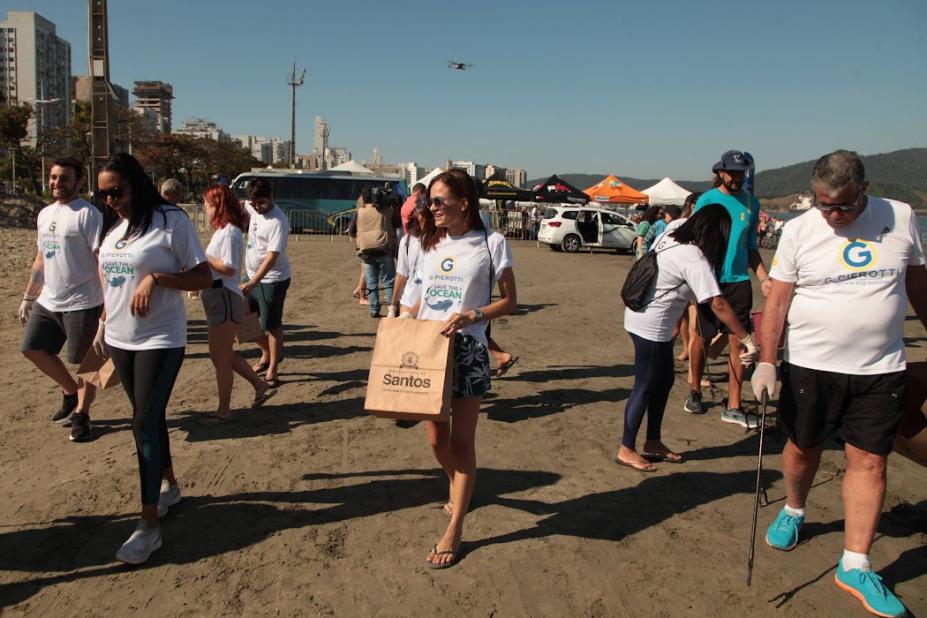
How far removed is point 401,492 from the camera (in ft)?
13.1

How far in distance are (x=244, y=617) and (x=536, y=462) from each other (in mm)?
2270

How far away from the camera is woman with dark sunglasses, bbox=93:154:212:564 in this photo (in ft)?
10.3

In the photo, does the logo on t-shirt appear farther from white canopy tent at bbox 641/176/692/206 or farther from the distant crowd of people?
white canopy tent at bbox 641/176/692/206

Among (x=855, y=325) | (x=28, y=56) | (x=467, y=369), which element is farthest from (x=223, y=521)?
(x=28, y=56)

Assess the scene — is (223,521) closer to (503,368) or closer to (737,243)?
(503,368)

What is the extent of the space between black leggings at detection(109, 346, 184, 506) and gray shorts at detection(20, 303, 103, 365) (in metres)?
1.53

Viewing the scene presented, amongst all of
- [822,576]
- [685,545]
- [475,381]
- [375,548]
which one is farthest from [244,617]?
[822,576]

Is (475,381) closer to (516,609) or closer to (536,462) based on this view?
(516,609)

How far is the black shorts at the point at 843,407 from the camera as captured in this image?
291cm

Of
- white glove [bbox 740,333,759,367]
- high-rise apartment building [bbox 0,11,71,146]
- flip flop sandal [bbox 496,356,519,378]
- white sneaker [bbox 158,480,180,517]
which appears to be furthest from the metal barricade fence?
high-rise apartment building [bbox 0,11,71,146]

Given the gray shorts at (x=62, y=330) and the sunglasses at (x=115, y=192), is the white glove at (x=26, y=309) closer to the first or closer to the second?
the gray shorts at (x=62, y=330)

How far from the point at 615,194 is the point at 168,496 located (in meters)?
31.1

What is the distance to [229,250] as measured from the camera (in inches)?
195

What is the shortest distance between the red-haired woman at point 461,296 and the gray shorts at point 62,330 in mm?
2738
